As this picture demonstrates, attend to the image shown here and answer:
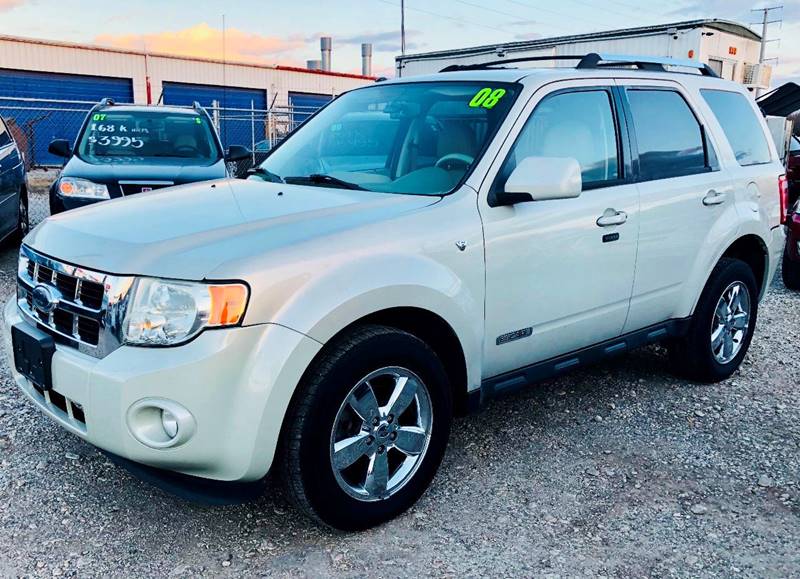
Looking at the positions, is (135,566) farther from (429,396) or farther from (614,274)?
(614,274)

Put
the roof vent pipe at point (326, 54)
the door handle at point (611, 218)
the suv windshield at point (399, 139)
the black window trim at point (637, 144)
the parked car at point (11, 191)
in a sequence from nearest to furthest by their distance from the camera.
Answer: the suv windshield at point (399, 139), the door handle at point (611, 218), the black window trim at point (637, 144), the parked car at point (11, 191), the roof vent pipe at point (326, 54)

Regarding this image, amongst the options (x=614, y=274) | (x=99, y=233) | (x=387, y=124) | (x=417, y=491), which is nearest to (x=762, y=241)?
(x=614, y=274)

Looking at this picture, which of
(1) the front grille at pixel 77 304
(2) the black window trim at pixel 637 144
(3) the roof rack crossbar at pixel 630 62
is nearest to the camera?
(1) the front grille at pixel 77 304

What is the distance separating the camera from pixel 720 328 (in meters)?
4.81

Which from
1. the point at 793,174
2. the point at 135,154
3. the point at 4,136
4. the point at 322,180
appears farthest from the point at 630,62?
the point at 793,174

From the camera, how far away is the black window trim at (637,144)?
402 centimetres

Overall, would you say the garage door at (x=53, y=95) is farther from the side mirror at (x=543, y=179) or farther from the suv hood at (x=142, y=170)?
the side mirror at (x=543, y=179)

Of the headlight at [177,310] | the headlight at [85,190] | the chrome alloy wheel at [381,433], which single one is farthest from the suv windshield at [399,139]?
the headlight at [85,190]

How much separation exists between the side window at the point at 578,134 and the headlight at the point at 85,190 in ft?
16.3

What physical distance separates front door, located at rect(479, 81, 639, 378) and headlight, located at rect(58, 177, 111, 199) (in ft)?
16.3

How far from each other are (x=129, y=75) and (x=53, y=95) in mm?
3042

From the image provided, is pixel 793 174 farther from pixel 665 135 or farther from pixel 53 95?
pixel 53 95

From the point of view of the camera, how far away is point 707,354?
470 centimetres

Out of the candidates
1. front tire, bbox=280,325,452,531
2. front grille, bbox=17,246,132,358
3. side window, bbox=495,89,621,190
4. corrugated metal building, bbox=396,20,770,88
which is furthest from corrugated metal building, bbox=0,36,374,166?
front tire, bbox=280,325,452,531
